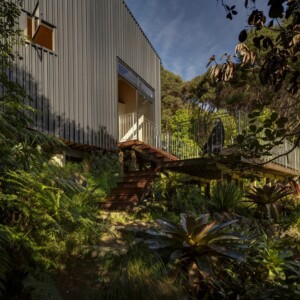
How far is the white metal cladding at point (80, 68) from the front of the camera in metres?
8.28

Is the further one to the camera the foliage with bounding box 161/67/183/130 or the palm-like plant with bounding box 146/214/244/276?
the foliage with bounding box 161/67/183/130

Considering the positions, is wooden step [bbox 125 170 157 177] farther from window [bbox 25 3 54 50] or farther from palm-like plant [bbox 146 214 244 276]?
palm-like plant [bbox 146 214 244 276]

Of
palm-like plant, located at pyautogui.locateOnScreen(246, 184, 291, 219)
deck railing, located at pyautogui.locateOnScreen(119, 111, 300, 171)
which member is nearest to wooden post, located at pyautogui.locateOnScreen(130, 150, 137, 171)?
deck railing, located at pyautogui.locateOnScreen(119, 111, 300, 171)

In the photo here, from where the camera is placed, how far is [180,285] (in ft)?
11.3

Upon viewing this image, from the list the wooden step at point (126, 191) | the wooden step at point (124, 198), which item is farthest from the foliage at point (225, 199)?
the wooden step at point (126, 191)

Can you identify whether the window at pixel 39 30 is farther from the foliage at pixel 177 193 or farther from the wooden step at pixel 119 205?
the foliage at pixel 177 193

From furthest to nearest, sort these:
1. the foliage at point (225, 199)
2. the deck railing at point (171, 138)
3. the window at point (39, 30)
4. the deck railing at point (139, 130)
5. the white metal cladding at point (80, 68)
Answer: the deck railing at point (139, 130) → the deck railing at point (171, 138) → the white metal cladding at point (80, 68) → the window at point (39, 30) → the foliage at point (225, 199)

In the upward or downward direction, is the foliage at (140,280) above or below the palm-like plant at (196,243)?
below

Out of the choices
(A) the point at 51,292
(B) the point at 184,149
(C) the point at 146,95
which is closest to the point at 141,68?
(C) the point at 146,95

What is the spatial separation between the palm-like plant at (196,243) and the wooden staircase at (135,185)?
394cm

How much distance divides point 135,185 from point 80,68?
382cm

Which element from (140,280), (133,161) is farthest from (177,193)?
(140,280)

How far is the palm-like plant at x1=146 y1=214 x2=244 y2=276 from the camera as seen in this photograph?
11.7 feet

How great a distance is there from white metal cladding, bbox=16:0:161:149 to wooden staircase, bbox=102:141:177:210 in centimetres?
115
